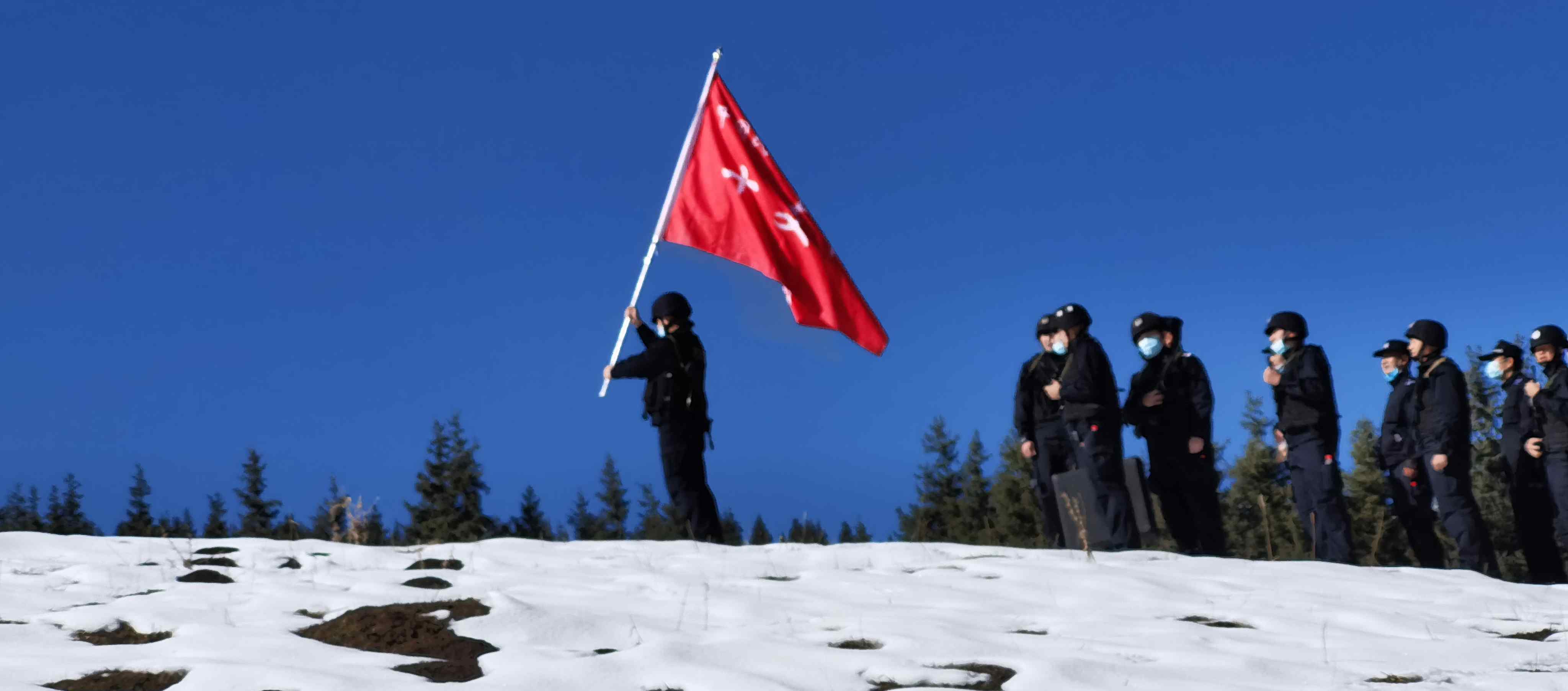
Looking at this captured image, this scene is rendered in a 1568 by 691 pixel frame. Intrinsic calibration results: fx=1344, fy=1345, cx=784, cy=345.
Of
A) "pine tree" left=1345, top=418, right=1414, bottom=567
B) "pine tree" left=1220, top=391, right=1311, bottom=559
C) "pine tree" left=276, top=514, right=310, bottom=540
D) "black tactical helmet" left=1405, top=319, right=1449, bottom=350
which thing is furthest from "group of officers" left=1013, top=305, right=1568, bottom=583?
"pine tree" left=1220, top=391, right=1311, bottom=559

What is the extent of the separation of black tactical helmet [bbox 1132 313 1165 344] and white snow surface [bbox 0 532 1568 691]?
10.0 feet

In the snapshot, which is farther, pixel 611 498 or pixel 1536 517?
pixel 611 498

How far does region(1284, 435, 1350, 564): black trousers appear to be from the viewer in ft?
38.3

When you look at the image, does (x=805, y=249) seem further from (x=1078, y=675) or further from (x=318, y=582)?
(x=1078, y=675)

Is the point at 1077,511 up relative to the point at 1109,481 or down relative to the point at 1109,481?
down

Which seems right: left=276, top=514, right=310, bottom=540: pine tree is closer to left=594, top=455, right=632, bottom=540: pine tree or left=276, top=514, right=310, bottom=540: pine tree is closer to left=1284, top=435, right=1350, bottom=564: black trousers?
left=1284, top=435, right=1350, bottom=564: black trousers

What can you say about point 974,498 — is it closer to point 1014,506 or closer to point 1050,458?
point 1014,506

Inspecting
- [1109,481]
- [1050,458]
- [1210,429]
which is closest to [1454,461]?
[1210,429]

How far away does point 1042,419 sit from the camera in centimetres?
1245

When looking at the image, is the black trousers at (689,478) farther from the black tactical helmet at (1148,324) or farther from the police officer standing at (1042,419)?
the black tactical helmet at (1148,324)

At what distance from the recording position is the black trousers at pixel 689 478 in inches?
440

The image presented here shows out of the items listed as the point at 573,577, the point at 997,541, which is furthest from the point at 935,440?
the point at 573,577

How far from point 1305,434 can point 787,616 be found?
21.9 feet

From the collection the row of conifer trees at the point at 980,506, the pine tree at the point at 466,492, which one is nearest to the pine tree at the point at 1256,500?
the row of conifer trees at the point at 980,506
